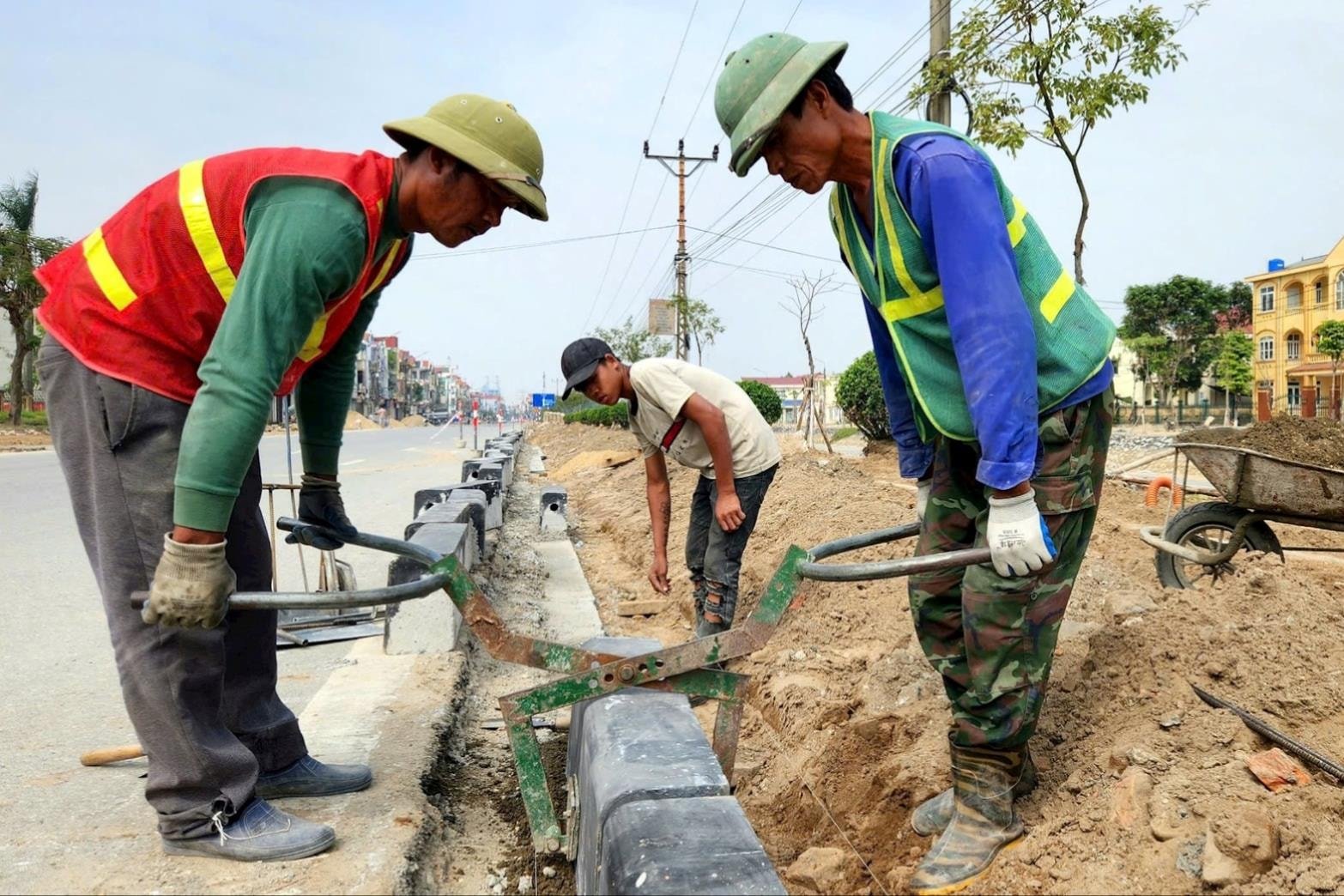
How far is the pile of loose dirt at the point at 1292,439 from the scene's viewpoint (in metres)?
6.23

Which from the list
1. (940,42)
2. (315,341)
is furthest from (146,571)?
(940,42)

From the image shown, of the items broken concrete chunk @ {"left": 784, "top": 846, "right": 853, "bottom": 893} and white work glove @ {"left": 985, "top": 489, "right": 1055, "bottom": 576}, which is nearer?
white work glove @ {"left": 985, "top": 489, "right": 1055, "bottom": 576}

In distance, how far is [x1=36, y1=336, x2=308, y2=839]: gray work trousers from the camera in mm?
2289

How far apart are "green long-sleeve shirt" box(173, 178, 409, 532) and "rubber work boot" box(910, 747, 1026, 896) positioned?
1888mm

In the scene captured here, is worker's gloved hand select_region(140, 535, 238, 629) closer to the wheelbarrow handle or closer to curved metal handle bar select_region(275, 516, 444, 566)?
the wheelbarrow handle

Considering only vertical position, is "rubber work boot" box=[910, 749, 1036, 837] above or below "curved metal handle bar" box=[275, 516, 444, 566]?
below

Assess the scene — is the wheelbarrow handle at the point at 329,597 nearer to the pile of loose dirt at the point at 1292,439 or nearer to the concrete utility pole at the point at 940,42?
the pile of loose dirt at the point at 1292,439

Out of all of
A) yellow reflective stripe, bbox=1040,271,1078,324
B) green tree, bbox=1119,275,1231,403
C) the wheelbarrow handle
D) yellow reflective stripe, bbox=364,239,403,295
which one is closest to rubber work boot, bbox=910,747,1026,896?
yellow reflective stripe, bbox=1040,271,1078,324

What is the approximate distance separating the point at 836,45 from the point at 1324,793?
2140 millimetres

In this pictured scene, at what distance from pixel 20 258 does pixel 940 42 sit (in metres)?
29.9

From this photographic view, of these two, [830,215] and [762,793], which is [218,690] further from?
[830,215]

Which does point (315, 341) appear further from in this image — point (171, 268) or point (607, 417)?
point (607, 417)

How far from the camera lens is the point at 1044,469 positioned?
2.42 m

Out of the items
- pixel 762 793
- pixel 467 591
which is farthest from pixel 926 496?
pixel 467 591
